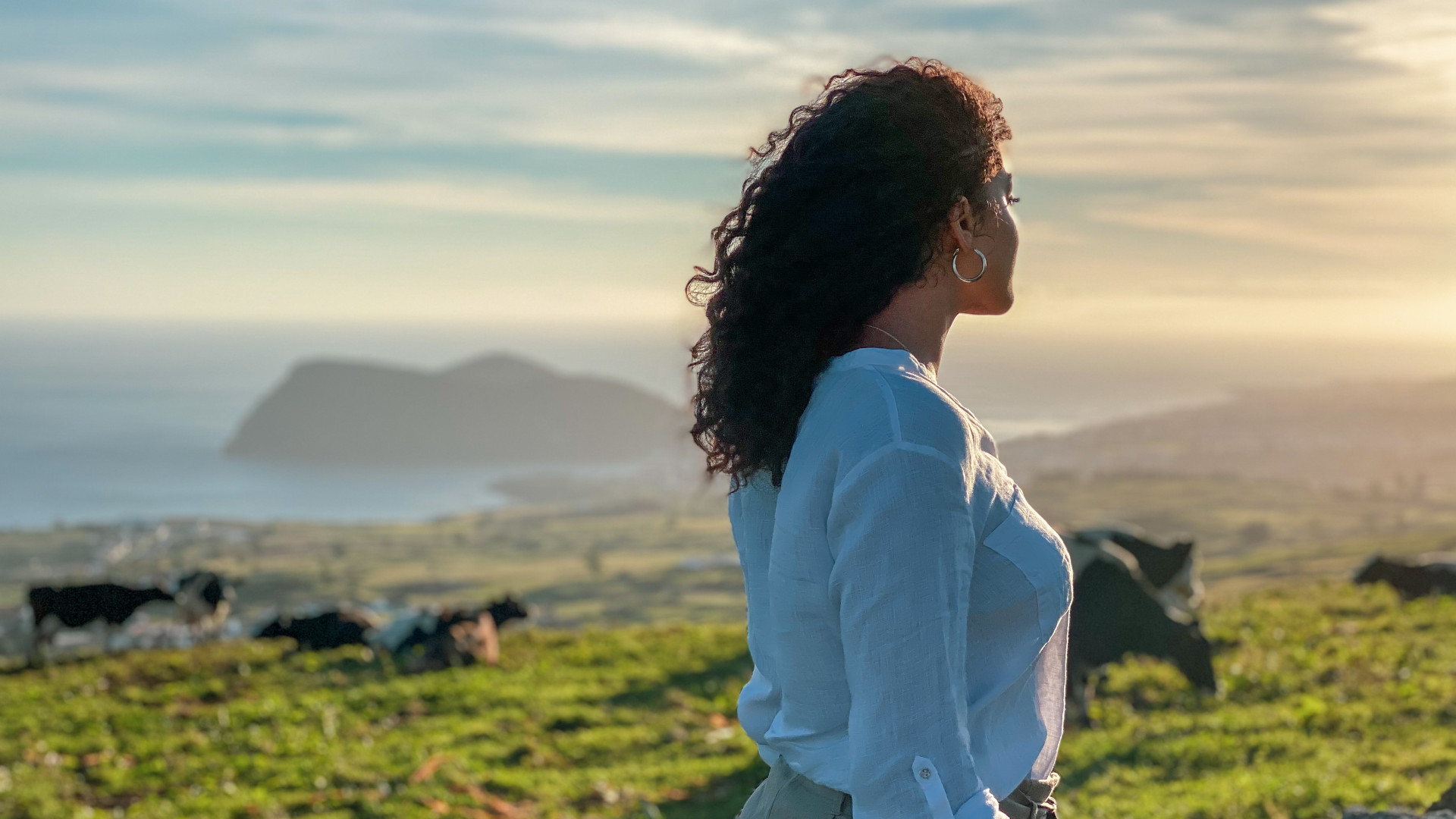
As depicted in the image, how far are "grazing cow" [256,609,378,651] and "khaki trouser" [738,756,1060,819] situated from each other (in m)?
14.7

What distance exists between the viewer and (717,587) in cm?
9550

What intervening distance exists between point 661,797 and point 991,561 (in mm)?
7400

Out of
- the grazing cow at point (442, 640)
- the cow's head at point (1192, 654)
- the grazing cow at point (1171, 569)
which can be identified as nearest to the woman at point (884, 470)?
the cow's head at point (1192, 654)

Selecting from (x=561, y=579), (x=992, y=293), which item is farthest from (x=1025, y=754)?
(x=561, y=579)

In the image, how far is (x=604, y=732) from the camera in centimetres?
A: 1131

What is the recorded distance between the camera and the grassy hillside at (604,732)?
25.9 feet

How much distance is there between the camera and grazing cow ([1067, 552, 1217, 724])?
1023cm

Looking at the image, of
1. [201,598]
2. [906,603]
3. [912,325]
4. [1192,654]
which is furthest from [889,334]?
[201,598]

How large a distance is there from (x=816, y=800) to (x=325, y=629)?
607 inches

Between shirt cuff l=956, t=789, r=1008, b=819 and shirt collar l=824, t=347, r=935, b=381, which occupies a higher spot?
shirt collar l=824, t=347, r=935, b=381

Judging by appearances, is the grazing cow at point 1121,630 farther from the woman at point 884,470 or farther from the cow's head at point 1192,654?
the woman at point 884,470

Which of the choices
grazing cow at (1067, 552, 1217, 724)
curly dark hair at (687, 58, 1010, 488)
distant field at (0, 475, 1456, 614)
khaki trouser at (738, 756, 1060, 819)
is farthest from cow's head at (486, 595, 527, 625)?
distant field at (0, 475, 1456, 614)

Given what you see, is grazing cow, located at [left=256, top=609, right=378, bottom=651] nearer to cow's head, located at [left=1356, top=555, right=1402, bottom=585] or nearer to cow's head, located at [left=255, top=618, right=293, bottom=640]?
cow's head, located at [left=255, top=618, right=293, bottom=640]

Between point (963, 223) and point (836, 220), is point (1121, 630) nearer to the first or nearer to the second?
point (963, 223)
